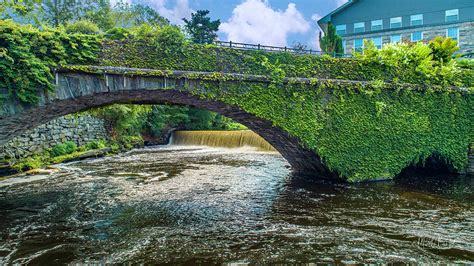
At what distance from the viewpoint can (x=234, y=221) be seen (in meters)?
6.12

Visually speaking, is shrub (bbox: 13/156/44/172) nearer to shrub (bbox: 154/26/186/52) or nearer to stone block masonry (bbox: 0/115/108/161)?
stone block masonry (bbox: 0/115/108/161)

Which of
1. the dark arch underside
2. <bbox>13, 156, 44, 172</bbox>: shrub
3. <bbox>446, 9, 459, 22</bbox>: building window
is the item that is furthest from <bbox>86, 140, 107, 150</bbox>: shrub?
<bbox>446, 9, 459, 22</bbox>: building window

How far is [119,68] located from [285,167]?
815 cm

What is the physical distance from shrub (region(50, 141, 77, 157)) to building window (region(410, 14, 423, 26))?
2962 centimetres

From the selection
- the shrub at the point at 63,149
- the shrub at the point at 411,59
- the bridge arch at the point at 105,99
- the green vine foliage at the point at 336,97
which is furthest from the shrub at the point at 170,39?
the shrub at the point at 63,149

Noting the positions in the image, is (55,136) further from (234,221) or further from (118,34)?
(234,221)

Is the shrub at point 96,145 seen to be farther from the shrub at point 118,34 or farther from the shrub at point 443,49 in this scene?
the shrub at point 443,49

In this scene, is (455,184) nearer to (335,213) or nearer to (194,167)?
(335,213)

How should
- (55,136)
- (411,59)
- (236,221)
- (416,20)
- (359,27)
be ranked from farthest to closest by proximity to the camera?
(359,27) < (416,20) < (55,136) < (411,59) < (236,221)

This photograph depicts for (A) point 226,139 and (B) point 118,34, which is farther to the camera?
(A) point 226,139

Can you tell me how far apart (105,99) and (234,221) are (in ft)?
15.3

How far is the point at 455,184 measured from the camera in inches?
370

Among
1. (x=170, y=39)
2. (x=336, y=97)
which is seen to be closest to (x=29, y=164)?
(x=170, y=39)

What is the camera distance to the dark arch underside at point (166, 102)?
688 centimetres
